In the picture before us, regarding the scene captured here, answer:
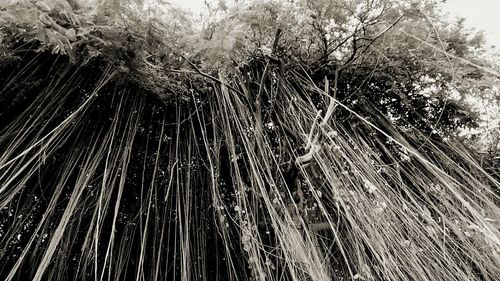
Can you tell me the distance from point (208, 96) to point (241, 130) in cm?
27

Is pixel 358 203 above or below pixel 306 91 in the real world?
below

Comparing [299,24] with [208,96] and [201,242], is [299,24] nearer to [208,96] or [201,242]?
[208,96]

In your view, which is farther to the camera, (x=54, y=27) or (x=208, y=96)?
(x=208, y=96)

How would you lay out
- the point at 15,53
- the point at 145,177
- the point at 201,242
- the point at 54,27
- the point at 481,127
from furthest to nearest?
the point at 481,127 → the point at 145,177 → the point at 201,242 → the point at 15,53 → the point at 54,27

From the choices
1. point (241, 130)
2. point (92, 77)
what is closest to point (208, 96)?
point (241, 130)

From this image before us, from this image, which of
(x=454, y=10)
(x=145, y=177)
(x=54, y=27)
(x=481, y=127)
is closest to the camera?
(x=54, y=27)

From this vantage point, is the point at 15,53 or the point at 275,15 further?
the point at 275,15

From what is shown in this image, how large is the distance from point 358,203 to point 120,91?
1.06 metres

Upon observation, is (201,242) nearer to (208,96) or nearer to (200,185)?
(200,185)

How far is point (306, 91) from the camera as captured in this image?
1812 mm

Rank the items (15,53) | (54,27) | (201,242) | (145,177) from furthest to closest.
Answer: (145,177)
(201,242)
(15,53)
(54,27)

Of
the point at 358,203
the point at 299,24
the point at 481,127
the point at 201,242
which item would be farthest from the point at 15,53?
the point at 481,127

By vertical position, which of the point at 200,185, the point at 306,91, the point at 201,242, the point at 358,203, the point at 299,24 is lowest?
the point at 358,203

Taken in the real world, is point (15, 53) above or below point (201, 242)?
above
